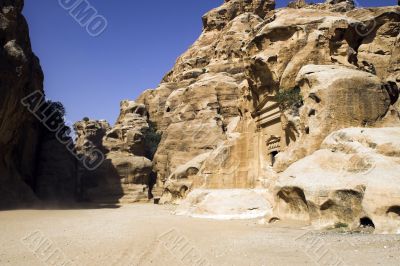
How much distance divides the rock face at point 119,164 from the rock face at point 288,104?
336cm

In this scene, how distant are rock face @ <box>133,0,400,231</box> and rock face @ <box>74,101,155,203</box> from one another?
336 centimetres

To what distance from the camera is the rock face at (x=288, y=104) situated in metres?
16.0

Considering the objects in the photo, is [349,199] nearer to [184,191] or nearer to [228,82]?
[184,191]

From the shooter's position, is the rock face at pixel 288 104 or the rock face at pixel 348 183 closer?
the rock face at pixel 348 183

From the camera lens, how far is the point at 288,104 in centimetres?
2020

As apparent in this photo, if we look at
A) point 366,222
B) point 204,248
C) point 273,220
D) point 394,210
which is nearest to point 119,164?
point 273,220

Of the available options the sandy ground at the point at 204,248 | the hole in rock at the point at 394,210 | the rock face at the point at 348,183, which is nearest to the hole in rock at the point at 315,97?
the rock face at the point at 348,183

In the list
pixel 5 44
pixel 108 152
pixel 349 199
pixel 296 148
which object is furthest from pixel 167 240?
pixel 108 152

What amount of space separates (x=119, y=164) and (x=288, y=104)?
27.3 m

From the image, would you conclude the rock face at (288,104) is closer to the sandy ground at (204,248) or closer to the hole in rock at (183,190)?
the hole in rock at (183,190)

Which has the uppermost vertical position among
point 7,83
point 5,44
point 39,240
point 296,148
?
point 5,44

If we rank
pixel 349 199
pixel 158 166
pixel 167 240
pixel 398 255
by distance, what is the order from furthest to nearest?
pixel 158 166
pixel 349 199
pixel 167 240
pixel 398 255

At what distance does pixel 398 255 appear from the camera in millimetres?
7430

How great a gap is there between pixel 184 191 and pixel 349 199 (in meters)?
24.1
